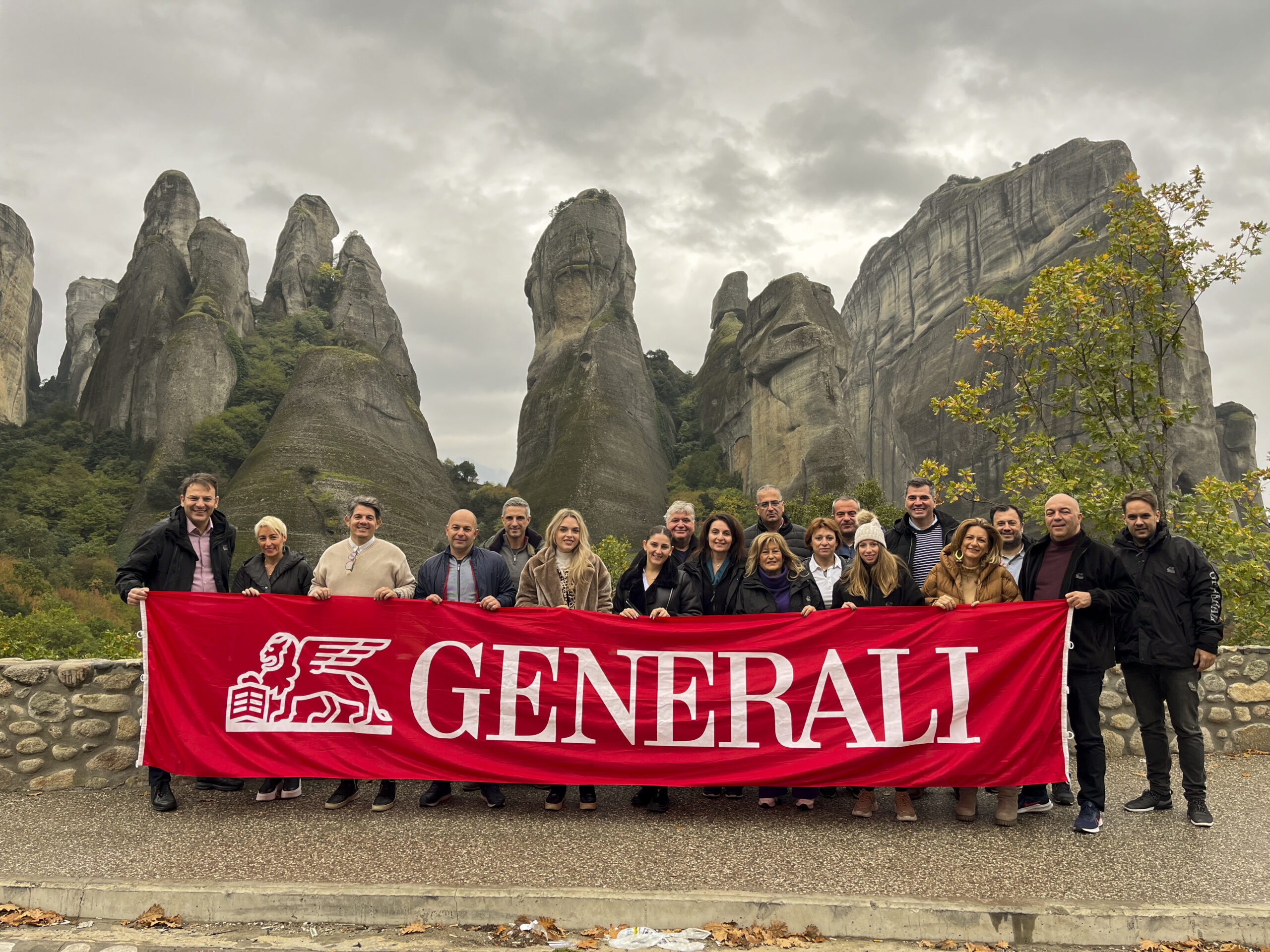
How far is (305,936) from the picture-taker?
3740mm

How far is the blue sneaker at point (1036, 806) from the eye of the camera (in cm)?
526

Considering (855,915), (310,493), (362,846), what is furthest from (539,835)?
(310,493)

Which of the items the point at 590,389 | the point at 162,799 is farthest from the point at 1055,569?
the point at 590,389

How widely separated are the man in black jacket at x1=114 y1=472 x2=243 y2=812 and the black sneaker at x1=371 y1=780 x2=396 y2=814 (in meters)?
1.25

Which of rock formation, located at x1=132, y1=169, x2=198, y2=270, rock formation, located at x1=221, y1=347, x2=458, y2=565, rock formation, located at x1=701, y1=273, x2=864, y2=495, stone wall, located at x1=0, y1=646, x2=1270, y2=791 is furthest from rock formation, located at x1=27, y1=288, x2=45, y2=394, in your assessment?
stone wall, located at x1=0, y1=646, x2=1270, y2=791

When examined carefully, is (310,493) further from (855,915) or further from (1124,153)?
(1124,153)

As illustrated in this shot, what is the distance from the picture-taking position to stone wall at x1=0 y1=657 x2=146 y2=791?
571 centimetres

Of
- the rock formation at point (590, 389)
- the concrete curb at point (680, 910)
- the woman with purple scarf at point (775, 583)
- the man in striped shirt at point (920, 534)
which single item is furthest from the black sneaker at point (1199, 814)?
the rock formation at point (590, 389)

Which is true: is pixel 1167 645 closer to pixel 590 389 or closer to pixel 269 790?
pixel 269 790

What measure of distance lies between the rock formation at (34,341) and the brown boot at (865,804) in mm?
98563

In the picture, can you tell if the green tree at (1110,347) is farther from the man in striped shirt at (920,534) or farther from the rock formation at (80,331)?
the rock formation at (80,331)

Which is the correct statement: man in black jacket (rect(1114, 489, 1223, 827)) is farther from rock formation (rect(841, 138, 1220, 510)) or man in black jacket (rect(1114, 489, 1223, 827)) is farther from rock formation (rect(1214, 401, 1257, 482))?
rock formation (rect(1214, 401, 1257, 482))

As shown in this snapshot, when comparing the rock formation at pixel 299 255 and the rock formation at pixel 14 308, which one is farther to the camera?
the rock formation at pixel 299 255

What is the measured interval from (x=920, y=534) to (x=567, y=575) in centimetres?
304
